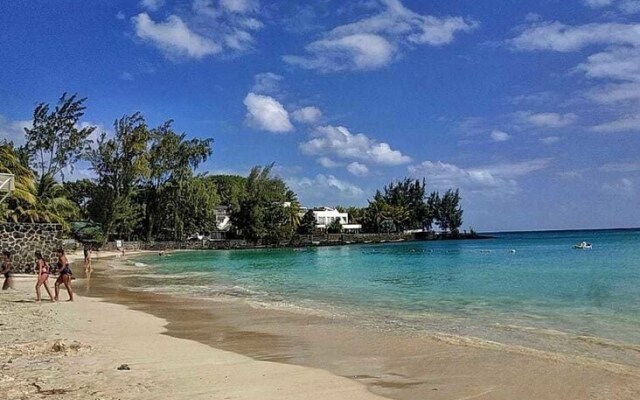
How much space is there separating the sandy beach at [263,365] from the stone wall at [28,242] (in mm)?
11407

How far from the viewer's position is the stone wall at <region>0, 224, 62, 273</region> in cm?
2369

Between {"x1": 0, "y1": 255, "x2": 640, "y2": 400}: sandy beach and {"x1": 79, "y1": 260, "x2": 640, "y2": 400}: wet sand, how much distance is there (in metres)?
0.02

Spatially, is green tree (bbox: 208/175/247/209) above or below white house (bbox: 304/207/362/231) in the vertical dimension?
above

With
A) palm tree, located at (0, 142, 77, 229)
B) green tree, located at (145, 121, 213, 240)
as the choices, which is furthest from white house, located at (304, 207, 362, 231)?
palm tree, located at (0, 142, 77, 229)

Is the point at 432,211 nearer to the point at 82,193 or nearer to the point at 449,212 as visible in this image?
the point at 449,212

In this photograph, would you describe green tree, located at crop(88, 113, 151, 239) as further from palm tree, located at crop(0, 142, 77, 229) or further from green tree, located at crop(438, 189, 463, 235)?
green tree, located at crop(438, 189, 463, 235)

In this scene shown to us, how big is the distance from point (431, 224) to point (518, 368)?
402 feet

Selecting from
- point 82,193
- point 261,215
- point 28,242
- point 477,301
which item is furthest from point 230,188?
point 477,301

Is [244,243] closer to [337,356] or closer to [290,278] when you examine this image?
[290,278]

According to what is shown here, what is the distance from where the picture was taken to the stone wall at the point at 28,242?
77.7ft

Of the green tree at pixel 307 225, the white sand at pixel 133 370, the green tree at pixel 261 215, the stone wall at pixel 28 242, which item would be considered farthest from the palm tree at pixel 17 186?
the green tree at pixel 307 225

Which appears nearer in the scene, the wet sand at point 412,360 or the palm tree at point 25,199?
the wet sand at point 412,360

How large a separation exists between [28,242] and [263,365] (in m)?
19.7

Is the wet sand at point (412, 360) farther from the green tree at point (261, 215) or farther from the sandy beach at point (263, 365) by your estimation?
the green tree at point (261, 215)
